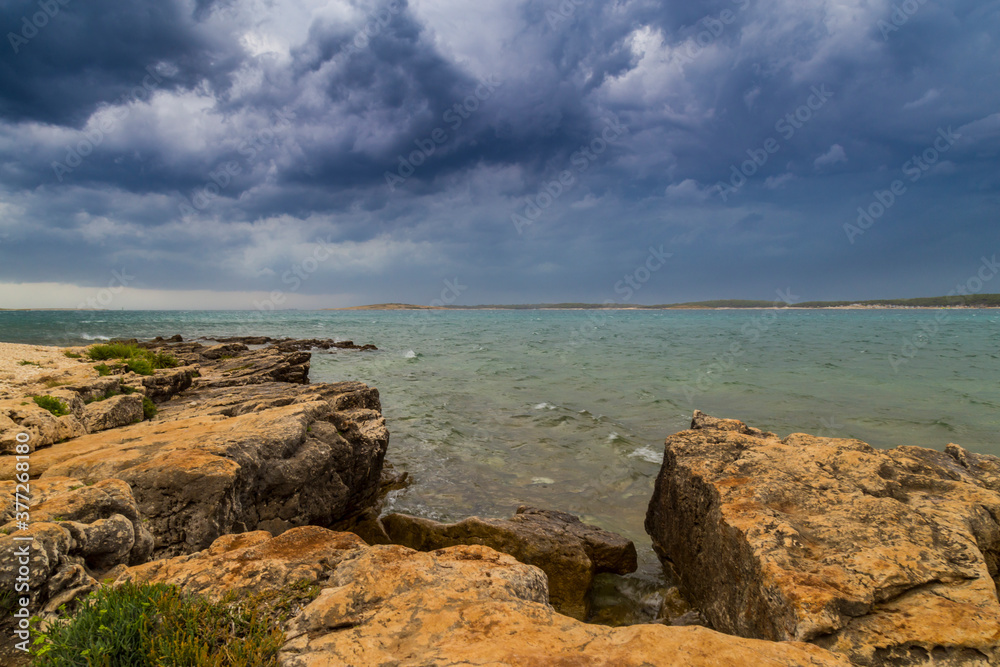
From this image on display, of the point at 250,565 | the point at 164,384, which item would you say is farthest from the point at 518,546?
the point at 164,384

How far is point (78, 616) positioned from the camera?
3148mm

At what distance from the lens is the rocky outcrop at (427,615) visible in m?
3.00

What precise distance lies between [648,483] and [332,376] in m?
20.4

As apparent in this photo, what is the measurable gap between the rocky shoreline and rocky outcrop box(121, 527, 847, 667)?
0.06 ft

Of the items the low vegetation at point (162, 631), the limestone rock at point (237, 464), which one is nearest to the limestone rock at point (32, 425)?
the limestone rock at point (237, 464)

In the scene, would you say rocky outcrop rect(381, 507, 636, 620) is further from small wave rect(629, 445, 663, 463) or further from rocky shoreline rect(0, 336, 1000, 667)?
small wave rect(629, 445, 663, 463)

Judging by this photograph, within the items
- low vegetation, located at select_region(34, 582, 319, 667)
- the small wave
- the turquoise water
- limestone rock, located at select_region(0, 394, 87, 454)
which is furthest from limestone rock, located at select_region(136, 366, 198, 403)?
the small wave

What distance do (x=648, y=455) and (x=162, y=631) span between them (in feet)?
38.8

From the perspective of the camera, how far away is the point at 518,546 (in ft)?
23.3

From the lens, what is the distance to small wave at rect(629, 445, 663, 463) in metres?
12.4

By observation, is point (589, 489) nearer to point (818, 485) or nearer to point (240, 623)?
point (818, 485)

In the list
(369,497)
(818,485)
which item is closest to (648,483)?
(818,485)

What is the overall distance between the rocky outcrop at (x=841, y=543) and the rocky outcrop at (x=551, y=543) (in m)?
1.15

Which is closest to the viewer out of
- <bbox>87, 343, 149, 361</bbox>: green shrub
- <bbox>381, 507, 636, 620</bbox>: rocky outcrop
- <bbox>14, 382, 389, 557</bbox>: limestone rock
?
<bbox>14, 382, 389, 557</bbox>: limestone rock
